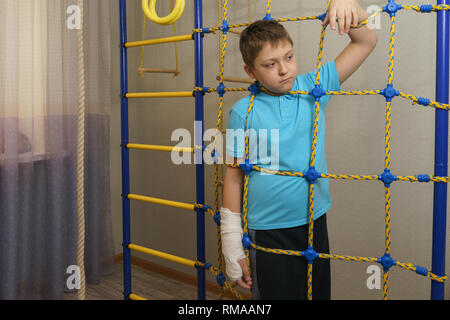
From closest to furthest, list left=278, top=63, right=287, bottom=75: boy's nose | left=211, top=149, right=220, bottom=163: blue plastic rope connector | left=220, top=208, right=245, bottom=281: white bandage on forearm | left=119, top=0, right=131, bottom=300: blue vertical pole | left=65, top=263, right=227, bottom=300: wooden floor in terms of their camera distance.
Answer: left=278, top=63, right=287, bottom=75: boy's nose, left=220, top=208, right=245, bottom=281: white bandage on forearm, left=211, top=149, right=220, bottom=163: blue plastic rope connector, left=119, top=0, right=131, bottom=300: blue vertical pole, left=65, top=263, right=227, bottom=300: wooden floor

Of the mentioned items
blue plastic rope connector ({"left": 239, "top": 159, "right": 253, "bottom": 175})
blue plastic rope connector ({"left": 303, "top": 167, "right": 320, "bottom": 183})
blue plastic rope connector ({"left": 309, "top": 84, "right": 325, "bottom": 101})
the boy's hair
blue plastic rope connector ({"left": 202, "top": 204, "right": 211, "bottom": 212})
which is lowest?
blue plastic rope connector ({"left": 202, "top": 204, "right": 211, "bottom": 212})

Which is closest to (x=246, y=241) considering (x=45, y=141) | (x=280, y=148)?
(x=280, y=148)

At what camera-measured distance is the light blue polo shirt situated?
48.6 inches

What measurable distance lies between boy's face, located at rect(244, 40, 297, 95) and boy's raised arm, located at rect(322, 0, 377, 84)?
0.15 meters

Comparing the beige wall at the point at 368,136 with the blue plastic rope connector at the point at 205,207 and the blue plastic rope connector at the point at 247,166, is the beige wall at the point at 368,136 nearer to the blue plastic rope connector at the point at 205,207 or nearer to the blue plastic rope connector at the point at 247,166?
the blue plastic rope connector at the point at 205,207

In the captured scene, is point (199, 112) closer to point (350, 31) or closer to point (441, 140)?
point (350, 31)

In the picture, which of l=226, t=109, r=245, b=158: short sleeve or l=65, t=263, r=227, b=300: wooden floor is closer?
l=226, t=109, r=245, b=158: short sleeve

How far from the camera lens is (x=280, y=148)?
4.04 feet

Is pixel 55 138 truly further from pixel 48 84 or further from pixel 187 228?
pixel 187 228

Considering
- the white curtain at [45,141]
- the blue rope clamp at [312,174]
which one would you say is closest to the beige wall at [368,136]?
the white curtain at [45,141]

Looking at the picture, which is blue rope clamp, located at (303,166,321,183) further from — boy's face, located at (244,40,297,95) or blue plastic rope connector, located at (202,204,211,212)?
blue plastic rope connector, located at (202,204,211,212)

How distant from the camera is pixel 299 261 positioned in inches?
50.7

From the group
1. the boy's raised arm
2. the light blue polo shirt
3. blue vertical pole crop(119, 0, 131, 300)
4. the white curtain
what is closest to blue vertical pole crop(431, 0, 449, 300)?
the boy's raised arm

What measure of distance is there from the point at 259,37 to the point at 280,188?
435 millimetres
